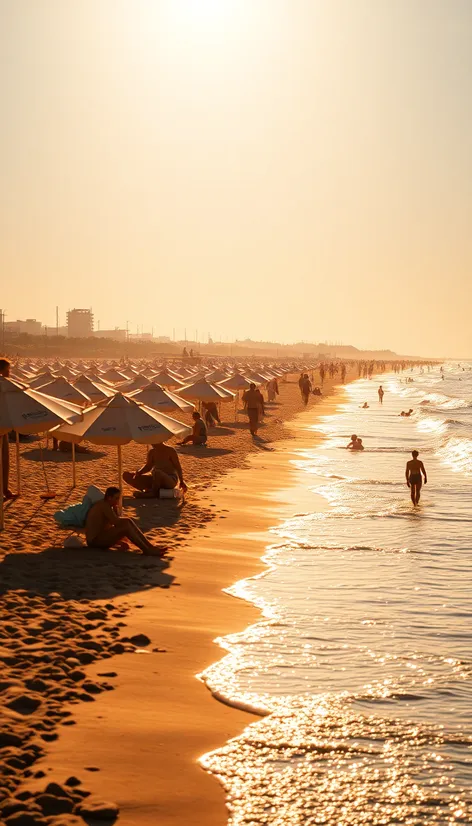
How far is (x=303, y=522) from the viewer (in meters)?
13.7

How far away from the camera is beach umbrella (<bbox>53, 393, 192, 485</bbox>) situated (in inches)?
459

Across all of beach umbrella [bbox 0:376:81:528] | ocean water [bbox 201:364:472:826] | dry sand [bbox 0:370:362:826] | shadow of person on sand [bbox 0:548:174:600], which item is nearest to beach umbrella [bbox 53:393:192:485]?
beach umbrella [bbox 0:376:81:528]

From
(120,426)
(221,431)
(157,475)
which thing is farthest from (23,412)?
(221,431)

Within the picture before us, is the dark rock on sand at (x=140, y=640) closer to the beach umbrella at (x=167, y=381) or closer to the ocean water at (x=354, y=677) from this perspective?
the ocean water at (x=354, y=677)

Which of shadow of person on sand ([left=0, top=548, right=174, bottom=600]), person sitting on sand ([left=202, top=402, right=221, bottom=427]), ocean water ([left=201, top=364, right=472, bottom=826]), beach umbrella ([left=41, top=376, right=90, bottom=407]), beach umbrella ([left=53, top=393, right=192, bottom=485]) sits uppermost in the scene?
beach umbrella ([left=41, top=376, right=90, bottom=407])

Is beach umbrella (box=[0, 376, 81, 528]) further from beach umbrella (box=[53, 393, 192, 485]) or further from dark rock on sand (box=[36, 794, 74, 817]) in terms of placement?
dark rock on sand (box=[36, 794, 74, 817])

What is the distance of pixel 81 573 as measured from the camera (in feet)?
30.9

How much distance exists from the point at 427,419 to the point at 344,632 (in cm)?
3489

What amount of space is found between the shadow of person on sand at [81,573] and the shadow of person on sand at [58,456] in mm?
8684

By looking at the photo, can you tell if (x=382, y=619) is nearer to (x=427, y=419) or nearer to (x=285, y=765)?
(x=285, y=765)

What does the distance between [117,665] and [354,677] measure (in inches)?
76.2

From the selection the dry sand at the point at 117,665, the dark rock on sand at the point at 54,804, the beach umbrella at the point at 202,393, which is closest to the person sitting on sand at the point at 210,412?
the beach umbrella at the point at 202,393

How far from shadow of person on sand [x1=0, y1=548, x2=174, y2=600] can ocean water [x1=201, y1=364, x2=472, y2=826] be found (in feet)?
4.03

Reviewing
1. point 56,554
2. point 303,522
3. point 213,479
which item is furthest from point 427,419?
point 56,554
